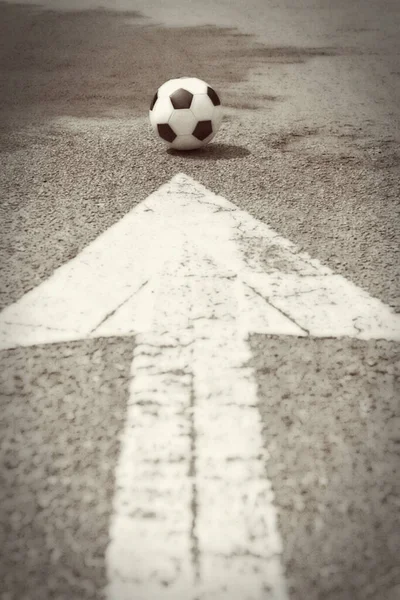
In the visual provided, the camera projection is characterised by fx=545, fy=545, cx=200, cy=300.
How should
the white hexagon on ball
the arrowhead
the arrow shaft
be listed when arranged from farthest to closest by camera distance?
1. the white hexagon on ball
2. the arrowhead
3. the arrow shaft

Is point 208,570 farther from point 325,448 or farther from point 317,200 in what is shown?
point 317,200

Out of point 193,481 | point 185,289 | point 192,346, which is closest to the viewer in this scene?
point 193,481

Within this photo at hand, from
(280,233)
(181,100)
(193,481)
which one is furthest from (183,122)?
(193,481)

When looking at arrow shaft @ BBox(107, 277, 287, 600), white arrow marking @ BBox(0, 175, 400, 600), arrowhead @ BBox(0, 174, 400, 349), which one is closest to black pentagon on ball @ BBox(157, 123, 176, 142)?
white arrow marking @ BBox(0, 175, 400, 600)

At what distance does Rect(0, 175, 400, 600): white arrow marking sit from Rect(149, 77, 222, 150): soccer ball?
78 cm

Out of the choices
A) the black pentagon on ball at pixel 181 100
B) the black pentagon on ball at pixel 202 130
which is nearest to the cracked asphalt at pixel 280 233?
the black pentagon on ball at pixel 202 130

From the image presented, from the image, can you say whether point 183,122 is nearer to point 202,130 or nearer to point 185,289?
point 202,130

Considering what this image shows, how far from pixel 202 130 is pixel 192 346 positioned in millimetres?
2148

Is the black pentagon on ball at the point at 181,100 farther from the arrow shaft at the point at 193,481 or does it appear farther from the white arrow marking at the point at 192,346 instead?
the arrow shaft at the point at 193,481

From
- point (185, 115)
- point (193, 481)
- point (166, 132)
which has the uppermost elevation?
point (185, 115)

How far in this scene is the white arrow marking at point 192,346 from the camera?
1.12 m

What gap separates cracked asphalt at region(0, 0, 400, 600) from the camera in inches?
44.9

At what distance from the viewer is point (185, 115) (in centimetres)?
343

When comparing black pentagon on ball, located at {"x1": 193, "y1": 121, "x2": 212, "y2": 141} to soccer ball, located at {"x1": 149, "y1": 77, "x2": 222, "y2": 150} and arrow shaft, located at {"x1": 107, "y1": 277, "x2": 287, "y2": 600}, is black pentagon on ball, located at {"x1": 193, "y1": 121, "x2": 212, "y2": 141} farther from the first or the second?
arrow shaft, located at {"x1": 107, "y1": 277, "x2": 287, "y2": 600}
